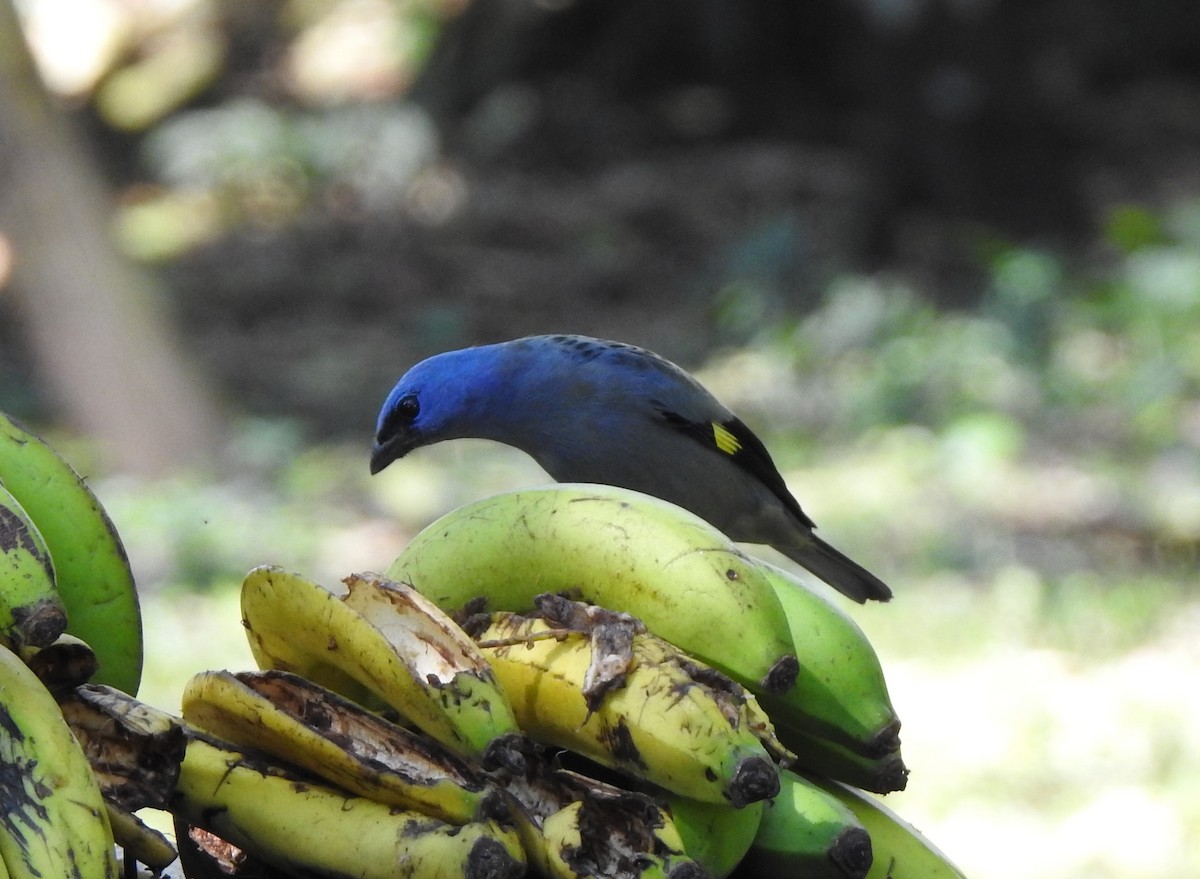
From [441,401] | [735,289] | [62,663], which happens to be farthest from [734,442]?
[735,289]

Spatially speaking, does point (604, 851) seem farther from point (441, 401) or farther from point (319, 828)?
point (441, 401)

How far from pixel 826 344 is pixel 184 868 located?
616cm

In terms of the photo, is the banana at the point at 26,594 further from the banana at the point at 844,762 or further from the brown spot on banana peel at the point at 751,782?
the banana at the point at 844,762

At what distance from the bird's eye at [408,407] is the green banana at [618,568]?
3.41 ft

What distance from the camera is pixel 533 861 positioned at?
4.51 feet

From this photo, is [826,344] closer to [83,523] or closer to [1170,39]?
[1170,39]

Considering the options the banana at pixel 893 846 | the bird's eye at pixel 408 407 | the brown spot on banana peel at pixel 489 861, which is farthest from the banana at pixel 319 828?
the bird's eye at pixel 408 407

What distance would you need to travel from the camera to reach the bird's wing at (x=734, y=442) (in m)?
3.01

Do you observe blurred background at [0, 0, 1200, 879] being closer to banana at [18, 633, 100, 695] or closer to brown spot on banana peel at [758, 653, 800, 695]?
brown spot on banana peel at [758, 653, 800, 695]

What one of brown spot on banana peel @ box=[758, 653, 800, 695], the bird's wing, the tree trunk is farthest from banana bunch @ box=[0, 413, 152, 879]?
the tree trunk

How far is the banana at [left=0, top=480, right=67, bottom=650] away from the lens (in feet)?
4.08

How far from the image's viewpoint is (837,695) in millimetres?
1512

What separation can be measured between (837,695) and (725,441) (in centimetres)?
158

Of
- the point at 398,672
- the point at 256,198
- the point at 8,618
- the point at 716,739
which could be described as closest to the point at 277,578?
the point at 398,672
